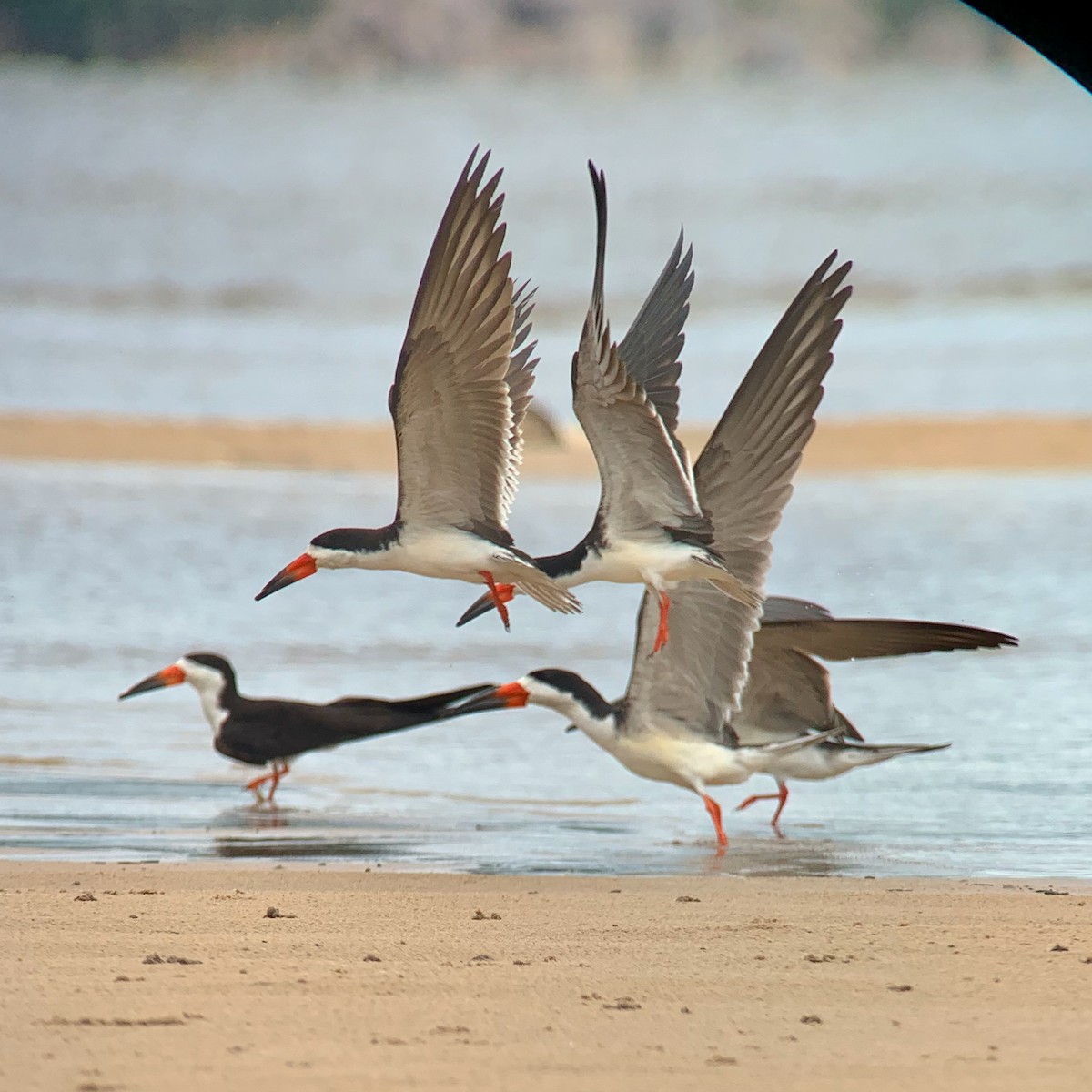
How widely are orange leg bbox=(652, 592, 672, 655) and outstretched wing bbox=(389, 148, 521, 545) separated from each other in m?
0.49

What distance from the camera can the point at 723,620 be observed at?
6059 mm

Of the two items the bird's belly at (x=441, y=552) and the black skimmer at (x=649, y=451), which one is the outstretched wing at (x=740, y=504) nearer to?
the black skimmer at (x=649, y=451)

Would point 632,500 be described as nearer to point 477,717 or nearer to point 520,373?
point 520,373

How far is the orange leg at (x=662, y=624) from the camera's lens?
5.81m

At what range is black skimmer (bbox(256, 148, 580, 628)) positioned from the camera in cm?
524

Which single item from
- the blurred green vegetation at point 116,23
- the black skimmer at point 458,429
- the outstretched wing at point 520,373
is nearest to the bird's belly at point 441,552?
the black skimmer at point 458,429

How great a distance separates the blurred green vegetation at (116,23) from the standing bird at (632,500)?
2582cm

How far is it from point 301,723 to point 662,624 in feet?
4.84

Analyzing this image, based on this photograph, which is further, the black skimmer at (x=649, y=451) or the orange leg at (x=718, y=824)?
the orange leg at (x=718, y=824)

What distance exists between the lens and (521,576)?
5.77 m

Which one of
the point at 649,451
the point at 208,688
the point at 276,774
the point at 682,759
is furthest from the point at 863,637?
the point at 208,688

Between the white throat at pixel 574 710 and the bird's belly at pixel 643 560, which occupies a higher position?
the bird's belly at pixel 643 560

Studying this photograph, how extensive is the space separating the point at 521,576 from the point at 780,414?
1.06m

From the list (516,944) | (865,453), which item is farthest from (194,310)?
(516,944)
